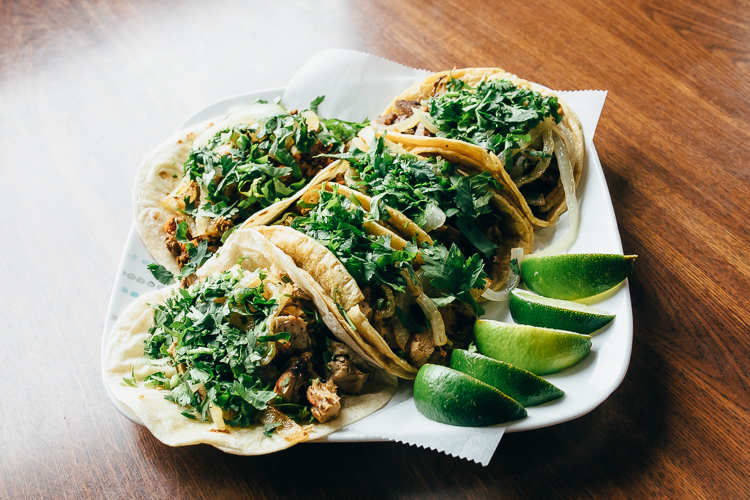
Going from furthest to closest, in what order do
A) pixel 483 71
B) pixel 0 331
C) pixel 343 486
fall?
pixel 483 71 → pixel 0 331 → pixel 343 486

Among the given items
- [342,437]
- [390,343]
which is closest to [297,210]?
[390,343]

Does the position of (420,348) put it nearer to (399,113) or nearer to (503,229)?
(503,229)

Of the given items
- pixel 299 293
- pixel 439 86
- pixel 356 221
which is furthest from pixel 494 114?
pixel 299 293

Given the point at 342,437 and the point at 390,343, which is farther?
the point at 390,343

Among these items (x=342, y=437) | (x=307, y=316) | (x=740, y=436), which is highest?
(x=307, y=316)

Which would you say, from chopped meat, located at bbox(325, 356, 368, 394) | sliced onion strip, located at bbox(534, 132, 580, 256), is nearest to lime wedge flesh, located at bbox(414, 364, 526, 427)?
chopped meat, located at bbox(325, 356, 368, 394)

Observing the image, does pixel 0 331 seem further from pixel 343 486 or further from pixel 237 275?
pixel 343 486

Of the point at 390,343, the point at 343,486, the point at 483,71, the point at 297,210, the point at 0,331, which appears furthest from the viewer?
the point at 483,71
